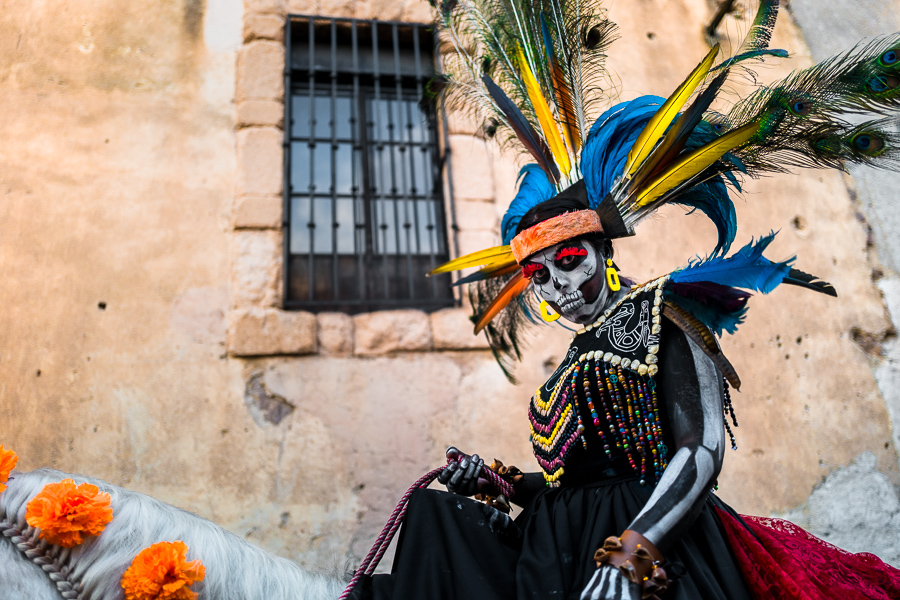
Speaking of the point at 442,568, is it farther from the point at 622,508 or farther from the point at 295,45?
Answer: the point at 295,45

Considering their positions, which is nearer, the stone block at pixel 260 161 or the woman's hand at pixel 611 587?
the woman's hand at pixel 611 587

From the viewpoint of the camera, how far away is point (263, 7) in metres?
4.43

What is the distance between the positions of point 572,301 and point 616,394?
0.31 meters

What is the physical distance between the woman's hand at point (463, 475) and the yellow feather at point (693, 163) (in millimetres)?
966

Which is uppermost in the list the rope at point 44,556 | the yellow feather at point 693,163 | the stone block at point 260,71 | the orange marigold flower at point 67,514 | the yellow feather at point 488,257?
the stone block at point 260,71

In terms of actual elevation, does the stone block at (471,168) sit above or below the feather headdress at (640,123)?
above

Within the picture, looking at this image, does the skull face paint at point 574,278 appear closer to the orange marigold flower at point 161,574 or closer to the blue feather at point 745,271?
the blue feather at point 745,271

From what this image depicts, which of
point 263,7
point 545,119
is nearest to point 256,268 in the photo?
point 263,7

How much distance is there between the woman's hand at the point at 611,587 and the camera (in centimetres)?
141

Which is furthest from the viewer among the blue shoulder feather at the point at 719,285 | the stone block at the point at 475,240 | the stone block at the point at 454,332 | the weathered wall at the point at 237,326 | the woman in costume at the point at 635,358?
the stone block at the point at 475,240

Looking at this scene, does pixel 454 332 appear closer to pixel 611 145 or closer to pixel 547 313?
pixel 547 313

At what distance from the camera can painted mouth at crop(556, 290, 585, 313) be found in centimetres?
195

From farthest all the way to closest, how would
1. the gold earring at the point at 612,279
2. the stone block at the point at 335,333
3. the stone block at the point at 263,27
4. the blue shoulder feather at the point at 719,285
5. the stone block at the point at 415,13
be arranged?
the stone block at the point at 415,13 → the stone block at the point at 263,27 → the stone block at the point at 335,333 → the gold earring at the point at 612,279 → the blue shoulder feather at the point at 719,285

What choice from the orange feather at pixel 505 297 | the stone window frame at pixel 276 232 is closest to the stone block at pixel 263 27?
the stone window frame at pixel 276 232
